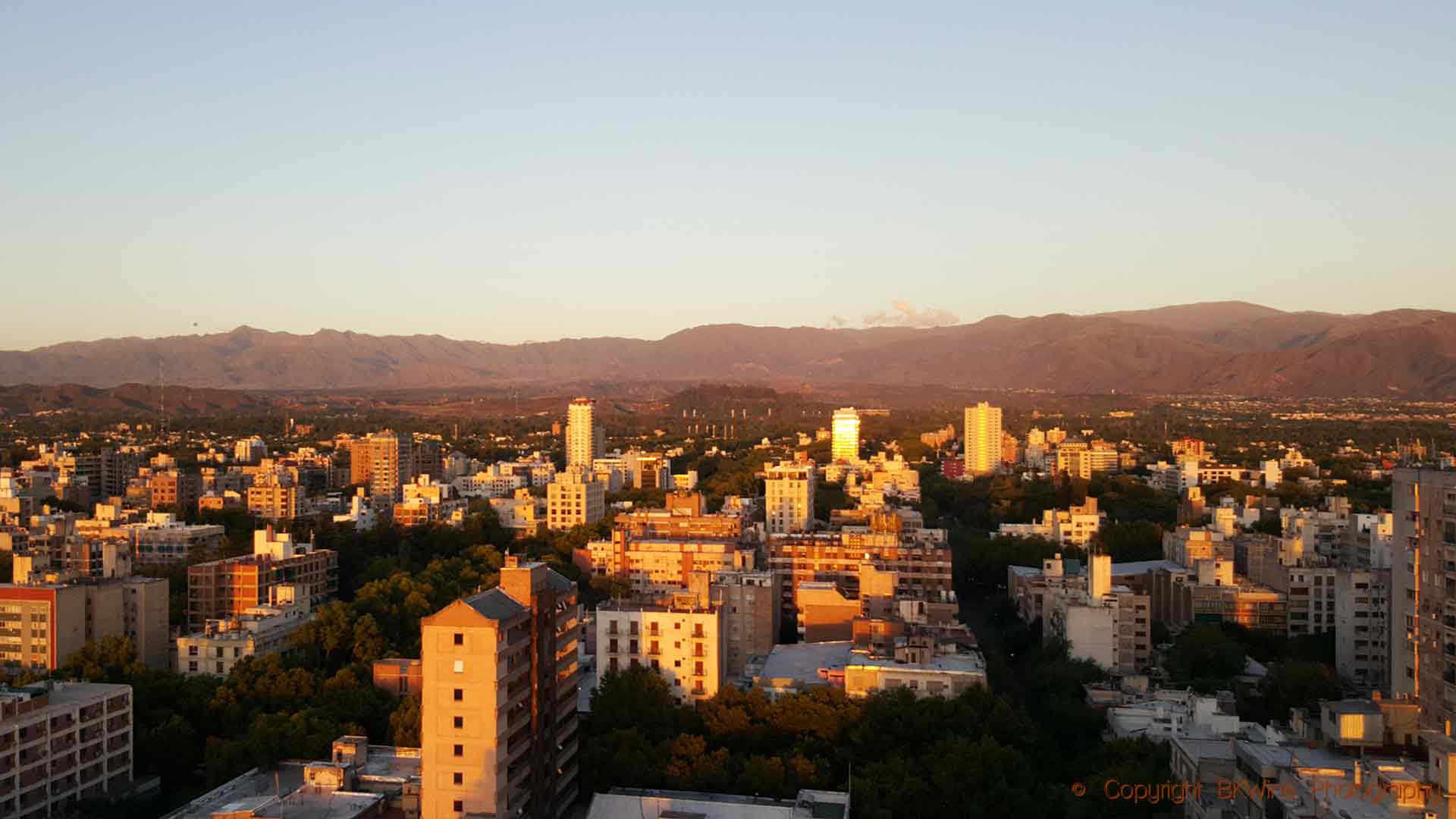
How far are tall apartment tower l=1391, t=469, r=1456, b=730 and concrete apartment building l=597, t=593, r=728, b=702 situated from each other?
8.23 metres

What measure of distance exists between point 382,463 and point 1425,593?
4060cm

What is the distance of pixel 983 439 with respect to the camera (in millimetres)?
61156


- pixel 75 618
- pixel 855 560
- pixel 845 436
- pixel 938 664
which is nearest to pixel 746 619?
pixel 938 664

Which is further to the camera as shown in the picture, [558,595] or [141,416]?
[141,416]

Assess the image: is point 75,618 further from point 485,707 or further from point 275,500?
point 275,500

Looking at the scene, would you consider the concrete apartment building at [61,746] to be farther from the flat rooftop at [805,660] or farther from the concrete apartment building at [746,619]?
the concrete apartment building at [746,619]

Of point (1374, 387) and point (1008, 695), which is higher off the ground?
point (1374, 387)

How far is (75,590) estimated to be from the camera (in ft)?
63.3

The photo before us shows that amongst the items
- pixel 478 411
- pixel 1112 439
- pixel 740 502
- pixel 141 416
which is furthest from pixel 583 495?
pixel 478 411

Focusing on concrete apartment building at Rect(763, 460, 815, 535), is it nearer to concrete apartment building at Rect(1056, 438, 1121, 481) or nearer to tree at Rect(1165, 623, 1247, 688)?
tree at Rect(1165, 623, 1247, 688)

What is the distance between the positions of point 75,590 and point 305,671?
557cm

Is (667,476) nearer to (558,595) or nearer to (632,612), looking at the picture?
(632,612)

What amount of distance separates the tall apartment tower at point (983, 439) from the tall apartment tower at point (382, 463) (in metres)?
25.3

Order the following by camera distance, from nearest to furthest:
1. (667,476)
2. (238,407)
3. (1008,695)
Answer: (1008,695) → (667,476) → (238,407)
